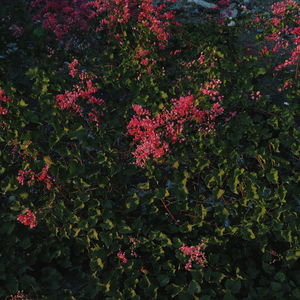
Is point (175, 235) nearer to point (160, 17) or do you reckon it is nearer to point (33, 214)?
point (33, 214)

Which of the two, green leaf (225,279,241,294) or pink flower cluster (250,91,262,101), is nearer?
green leaf (225,279,241,294)

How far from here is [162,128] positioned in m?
5.21

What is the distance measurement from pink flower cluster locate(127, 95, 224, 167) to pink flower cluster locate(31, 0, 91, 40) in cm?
381

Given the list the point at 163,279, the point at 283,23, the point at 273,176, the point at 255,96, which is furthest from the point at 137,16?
the point at 163,279

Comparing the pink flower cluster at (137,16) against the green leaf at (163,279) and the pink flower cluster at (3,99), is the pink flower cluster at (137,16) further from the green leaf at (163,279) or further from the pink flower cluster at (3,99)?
the green leaf at (163,279)

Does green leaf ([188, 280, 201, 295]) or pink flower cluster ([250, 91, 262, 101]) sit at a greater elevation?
pink flower cluster ([250, 91, 262, 101])

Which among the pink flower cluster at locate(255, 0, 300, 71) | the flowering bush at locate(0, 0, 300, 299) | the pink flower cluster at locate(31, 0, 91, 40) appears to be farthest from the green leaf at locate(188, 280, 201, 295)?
the pink flower cluster at locate(31, 0, 91, 40)

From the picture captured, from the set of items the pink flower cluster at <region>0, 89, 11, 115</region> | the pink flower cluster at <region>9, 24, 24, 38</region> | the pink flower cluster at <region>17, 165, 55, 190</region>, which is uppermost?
the pink flower cluster at <region>0, 89, 11, 115</region>

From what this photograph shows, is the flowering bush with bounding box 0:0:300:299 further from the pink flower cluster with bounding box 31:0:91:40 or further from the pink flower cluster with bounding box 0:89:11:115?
the pink flower cluster with bounding box 31:0:91:40

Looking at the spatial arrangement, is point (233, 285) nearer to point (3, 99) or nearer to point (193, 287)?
point (193, 287)

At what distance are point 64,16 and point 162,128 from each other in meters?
4.62

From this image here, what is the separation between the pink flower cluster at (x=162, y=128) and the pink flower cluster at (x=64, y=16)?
3811 millimetres

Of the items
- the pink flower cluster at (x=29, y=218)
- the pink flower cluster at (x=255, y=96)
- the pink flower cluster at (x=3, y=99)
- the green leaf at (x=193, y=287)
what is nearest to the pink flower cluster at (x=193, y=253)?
the green leaf at (x=193, y=287)

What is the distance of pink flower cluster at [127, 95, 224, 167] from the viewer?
4.68m
